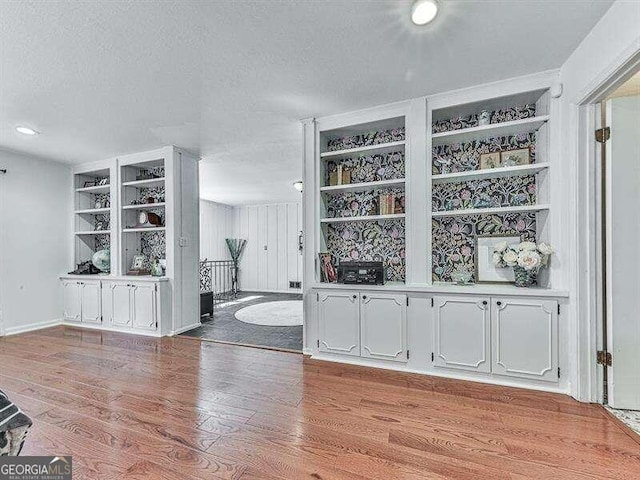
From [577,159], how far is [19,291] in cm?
650

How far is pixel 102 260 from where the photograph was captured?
466 centimetres

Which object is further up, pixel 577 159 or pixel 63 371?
pixel 577 159

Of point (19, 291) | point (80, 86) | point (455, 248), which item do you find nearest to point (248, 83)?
point (80, 86)

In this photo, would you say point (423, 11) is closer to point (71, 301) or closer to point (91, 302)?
point (91, 302)

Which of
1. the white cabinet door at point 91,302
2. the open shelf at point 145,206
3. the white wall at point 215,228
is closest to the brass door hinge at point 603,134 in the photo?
the open shelf at point 145,206

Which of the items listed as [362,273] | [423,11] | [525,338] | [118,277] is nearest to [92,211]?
[118,277]

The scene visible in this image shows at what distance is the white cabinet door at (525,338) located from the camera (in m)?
2.32

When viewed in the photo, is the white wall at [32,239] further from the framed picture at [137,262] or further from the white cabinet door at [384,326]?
the white cabinet door at [384,326]

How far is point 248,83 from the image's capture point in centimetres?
251

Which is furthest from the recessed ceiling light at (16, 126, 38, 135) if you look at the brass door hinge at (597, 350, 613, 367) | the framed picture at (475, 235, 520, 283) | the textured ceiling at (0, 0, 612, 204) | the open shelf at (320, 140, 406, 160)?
the brass door hinge at (597, 350, 613, 367)

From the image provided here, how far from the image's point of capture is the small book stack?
3.01m

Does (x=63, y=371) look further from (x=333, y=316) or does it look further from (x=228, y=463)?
(x=333, y=316)

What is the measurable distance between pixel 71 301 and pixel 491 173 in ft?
19.1

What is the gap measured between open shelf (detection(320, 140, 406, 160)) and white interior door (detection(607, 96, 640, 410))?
1527mm
